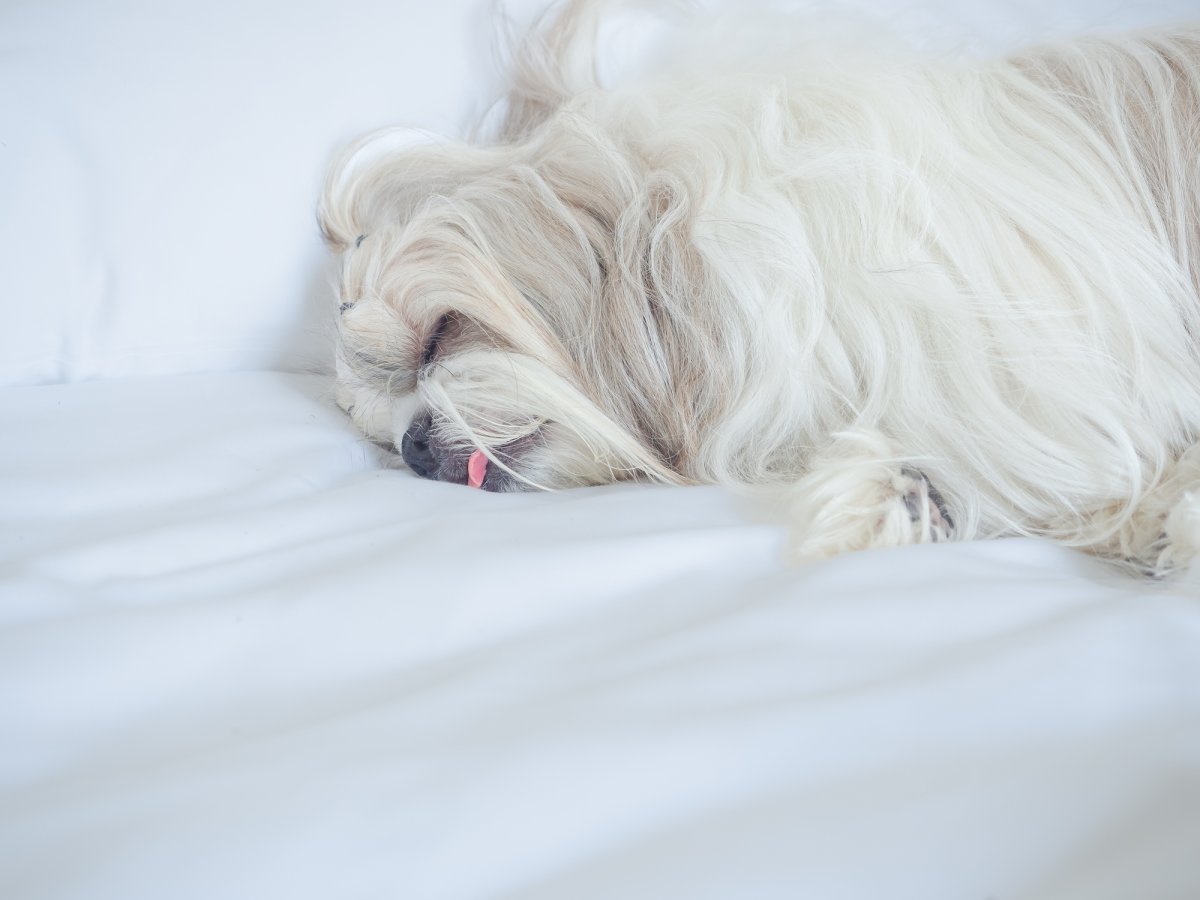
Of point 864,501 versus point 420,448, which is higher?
point 864,501

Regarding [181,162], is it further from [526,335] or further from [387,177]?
[526,335]

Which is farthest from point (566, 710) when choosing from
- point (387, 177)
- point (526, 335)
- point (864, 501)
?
point (387, 177)

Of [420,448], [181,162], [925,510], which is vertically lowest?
[420,448]

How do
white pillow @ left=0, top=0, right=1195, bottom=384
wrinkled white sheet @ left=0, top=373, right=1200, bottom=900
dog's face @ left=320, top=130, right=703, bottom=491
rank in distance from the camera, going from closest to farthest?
wrinkled white sheet @ left=0, top=373, right=1200, bottom=900 → dog's face @ left=320, top=130, right=703, bottom=491 → white pillow @ left=0, top=0, right=1195, bottom=384

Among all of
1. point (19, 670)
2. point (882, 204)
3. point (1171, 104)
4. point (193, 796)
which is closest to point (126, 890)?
point (193, 796)

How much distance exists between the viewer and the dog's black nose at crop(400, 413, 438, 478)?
3.47 feet

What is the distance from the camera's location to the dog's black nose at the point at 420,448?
1.06m

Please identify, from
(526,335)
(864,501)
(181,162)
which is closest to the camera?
(864,501)

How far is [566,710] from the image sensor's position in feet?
1.75

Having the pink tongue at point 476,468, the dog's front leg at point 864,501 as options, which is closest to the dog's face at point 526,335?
the pink tongue at point 476,468

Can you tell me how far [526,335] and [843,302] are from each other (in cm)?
33

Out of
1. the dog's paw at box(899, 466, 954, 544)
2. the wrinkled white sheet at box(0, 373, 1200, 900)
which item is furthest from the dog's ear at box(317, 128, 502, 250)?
the dog's paw at box(899, 466, 954, 544)

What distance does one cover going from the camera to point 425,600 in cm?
65

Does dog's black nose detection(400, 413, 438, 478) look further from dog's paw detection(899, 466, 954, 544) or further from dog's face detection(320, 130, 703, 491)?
dog's paw detection(899, 466, 954, 544)
